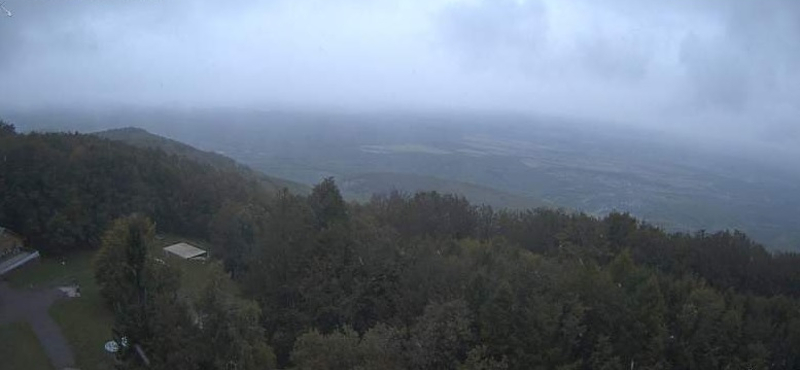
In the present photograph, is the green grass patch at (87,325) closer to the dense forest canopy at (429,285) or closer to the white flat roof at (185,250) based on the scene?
the dense forest canopy at (429,285)

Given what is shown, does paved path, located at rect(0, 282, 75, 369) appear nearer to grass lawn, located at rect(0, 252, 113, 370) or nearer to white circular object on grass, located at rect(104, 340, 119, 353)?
grass lawn, located at rect(0, 252, 113, 370)

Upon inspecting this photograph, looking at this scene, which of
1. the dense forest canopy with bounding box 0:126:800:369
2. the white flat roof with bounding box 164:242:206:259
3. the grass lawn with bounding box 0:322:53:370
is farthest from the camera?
the white flat roof with bounding box 164:242:206:259

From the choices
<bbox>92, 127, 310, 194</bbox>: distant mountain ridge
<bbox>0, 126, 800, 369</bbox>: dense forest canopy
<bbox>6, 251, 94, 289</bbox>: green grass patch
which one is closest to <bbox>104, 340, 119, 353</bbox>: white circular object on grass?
<bbox>0, 126, 800, 369</bbox>: dense forest canopy

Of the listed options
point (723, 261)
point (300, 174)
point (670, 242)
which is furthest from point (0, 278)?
point (300, 174)

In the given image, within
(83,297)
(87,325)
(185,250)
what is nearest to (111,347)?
(87,325)

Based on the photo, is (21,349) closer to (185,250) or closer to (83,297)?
(83,297)

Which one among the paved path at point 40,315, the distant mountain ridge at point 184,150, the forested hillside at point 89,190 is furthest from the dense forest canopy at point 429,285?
the distant mountain ridge at point 184,150

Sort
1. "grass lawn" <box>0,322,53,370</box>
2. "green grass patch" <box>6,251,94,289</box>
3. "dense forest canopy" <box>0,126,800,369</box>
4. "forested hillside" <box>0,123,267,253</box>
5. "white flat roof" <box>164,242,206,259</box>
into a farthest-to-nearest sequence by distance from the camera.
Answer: "white flat roof" <box>164,242,206,259</box> < "forested hillside" <box>0,123,267,253</box> < "green grass patch" <box>6,251,94,289</box> < "grass lawn" <box>0,322,53,370</box> < "dense forest canopy" <box>0,126,800,369</box>
